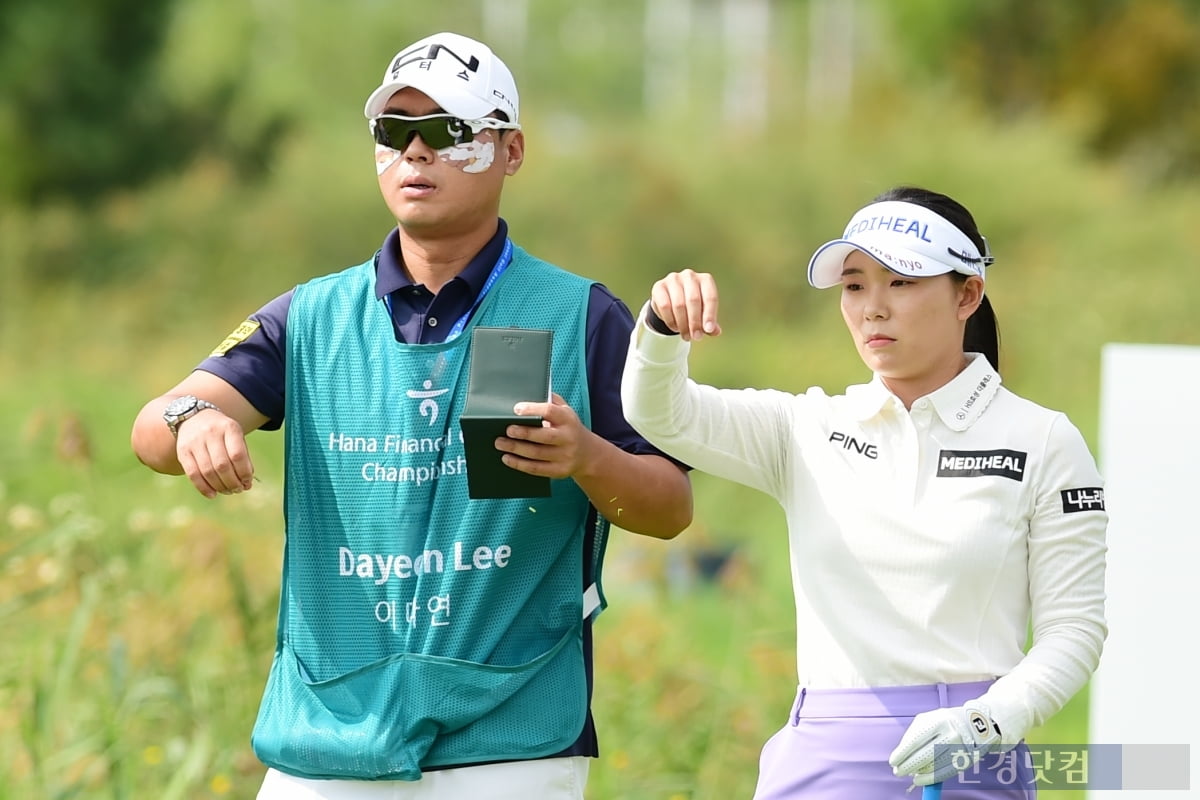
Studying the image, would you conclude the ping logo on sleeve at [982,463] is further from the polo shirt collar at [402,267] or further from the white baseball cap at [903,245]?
the polo shirt collar at [402,267]

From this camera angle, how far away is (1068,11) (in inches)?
1143

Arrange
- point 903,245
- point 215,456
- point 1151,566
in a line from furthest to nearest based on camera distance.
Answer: point 1151,566, point 903,245, point 215,456

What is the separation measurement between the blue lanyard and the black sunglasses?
24 centimetres

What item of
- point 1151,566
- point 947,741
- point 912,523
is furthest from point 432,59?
point 1151,566

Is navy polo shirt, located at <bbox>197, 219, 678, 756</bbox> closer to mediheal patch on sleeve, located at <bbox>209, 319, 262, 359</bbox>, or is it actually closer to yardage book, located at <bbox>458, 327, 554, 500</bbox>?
mediheal patch on sleeve, located at <bbox>209, 319, 262, 359</bbox>

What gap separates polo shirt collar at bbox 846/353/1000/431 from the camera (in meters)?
3.25

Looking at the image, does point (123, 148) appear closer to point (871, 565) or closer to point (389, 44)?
point (389, 44)

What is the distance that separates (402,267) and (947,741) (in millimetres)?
1427

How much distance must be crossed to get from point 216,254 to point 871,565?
60.7 ft

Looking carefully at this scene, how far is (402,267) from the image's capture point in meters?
3.55

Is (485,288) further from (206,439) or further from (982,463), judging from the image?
(982,463)

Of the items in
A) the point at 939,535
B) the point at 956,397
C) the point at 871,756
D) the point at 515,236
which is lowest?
the point at 871,756

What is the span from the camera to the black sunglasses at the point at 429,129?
3.49 m

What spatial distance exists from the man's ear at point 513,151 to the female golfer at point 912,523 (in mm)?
666
